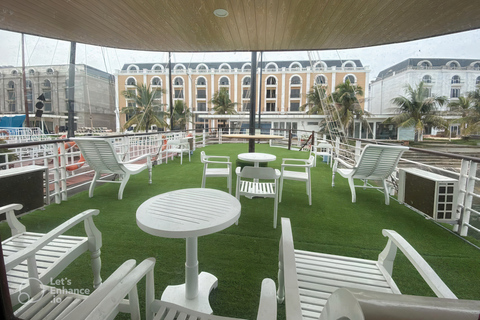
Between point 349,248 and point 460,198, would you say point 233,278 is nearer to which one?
point 349,248

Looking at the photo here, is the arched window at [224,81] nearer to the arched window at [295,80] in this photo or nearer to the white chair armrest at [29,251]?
the arched window at [295,80]

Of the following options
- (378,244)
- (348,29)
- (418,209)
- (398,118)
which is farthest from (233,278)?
(398,118)

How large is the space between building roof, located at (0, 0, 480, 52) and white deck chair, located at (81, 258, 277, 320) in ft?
4.22

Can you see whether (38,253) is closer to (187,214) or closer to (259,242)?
A: (187,214)

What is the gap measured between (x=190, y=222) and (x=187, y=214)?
0.31ft

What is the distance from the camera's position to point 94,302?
578mm

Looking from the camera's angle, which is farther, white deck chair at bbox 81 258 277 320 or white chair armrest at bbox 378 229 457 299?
white chair armrest at bbox 378 229 457 299

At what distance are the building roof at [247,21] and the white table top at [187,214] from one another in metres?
1.08

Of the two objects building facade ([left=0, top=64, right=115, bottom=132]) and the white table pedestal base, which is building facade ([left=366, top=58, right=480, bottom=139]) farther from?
building facade ([left=0, top=64, right=115, bottom=132])

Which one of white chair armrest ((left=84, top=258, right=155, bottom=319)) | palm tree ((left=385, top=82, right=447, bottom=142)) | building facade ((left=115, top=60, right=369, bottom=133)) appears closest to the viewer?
white chair armrest ((left=84, top=258, right=155, bottom=319))

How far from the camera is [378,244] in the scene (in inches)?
74.2

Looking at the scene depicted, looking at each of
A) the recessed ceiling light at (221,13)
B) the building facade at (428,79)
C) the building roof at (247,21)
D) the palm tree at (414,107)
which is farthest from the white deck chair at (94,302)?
the palm tree at (414,107)

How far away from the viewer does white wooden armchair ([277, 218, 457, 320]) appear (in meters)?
0.77

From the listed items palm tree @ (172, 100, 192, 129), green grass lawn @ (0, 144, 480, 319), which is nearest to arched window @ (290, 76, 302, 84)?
palm tree @ (172, 100, 192, 129)
